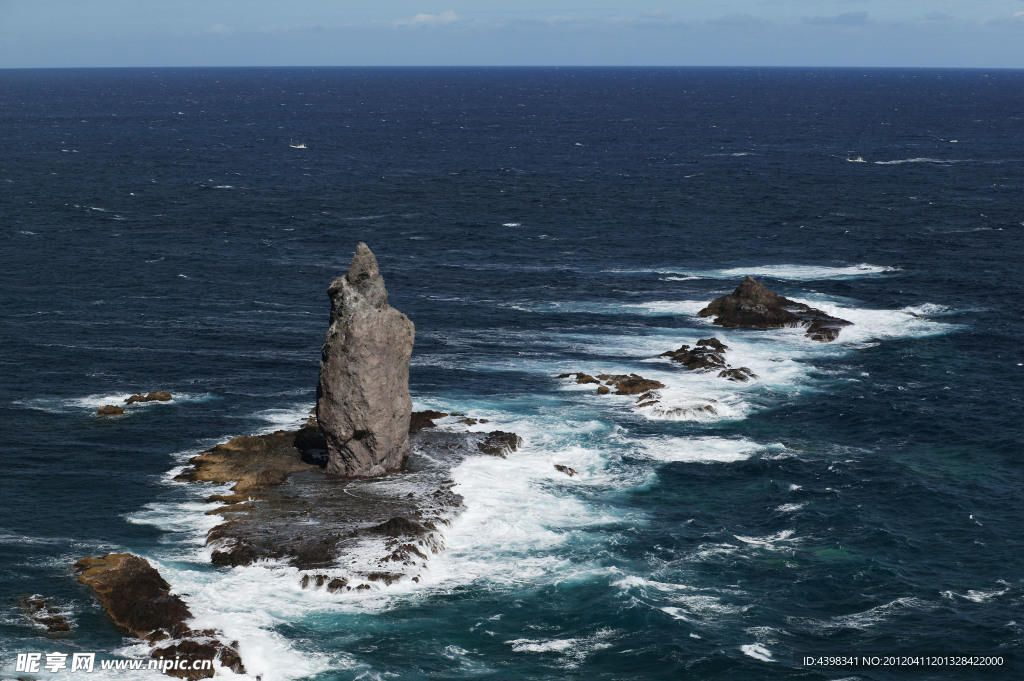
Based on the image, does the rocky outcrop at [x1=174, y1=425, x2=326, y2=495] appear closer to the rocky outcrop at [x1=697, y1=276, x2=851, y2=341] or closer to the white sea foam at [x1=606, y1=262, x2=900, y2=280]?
the rocky outcrop at [x1=697, y1=276, x2=851, y2=341]

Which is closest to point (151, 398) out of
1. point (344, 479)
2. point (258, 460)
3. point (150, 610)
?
point (258, 460)

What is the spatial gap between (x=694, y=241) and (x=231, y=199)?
256 ft

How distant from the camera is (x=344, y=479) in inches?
2726

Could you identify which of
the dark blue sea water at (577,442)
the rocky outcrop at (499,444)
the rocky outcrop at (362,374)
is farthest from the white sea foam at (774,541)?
the rocky outcrop at (362,374)

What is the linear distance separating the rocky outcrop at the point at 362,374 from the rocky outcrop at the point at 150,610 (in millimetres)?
15039

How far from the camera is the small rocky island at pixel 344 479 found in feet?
188

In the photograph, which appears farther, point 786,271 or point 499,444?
point 786,271

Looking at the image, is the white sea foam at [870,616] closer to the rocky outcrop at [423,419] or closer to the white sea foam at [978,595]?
the white sea foam at [978,595]

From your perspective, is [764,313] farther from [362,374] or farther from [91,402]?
[91,402]

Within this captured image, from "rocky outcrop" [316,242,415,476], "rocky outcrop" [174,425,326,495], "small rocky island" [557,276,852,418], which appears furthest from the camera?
"small rocky island" [557,276,852,418]

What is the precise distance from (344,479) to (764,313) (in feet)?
175

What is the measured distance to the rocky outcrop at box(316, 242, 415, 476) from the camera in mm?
67688

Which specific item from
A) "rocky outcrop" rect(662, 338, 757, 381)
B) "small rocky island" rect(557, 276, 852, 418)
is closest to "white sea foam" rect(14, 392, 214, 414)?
"small rocky island" rect(557, 276, 852, 418)

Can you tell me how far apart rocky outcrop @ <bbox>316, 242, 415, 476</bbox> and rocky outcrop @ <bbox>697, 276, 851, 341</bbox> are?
48230mm
